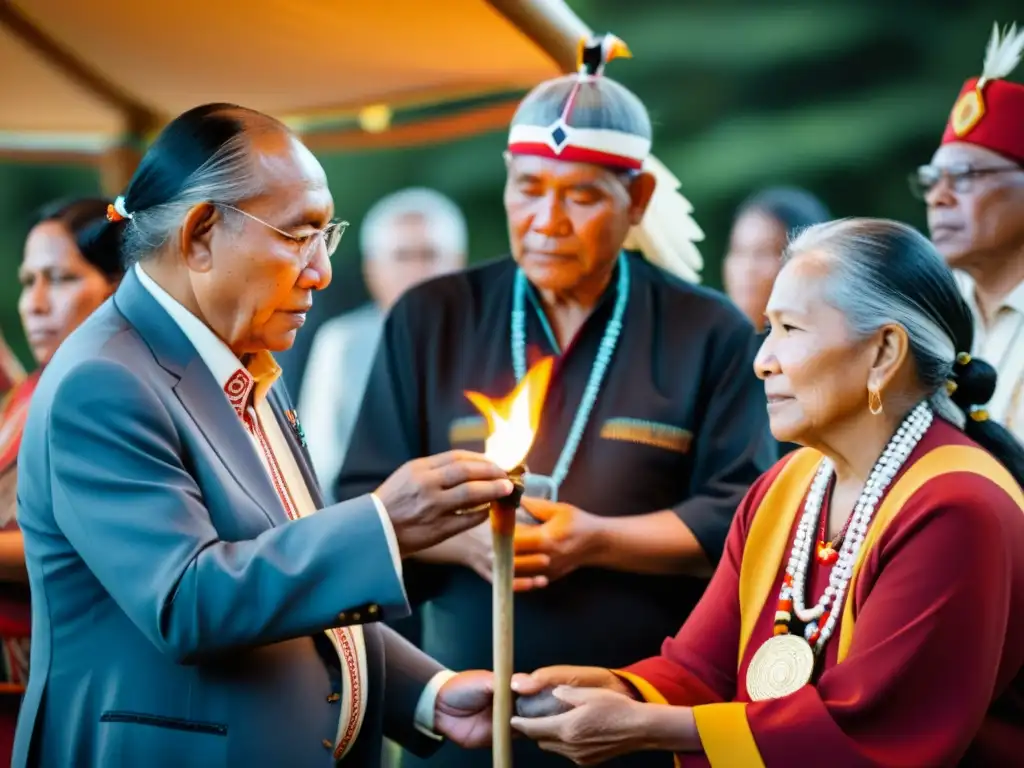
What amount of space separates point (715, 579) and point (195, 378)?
103 cm

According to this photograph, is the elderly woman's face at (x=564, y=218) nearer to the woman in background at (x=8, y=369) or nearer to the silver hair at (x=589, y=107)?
the silver hair at (x=589, y=107)

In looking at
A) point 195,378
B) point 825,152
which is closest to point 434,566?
point 195,378

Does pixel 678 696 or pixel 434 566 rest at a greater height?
pixel 434 566

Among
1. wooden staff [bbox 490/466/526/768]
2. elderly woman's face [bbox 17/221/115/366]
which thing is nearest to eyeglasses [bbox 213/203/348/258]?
wooden staff [bbox 490/466/526/768]

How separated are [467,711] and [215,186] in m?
1.02

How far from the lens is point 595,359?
3.23 meters

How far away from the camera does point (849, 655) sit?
2.28m

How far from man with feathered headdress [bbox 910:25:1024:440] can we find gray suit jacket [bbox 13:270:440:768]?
2087 millimetres

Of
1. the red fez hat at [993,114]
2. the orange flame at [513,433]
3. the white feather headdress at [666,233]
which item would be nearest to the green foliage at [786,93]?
the red fez hat at [993,114]

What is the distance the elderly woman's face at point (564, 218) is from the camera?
3158 millimetres

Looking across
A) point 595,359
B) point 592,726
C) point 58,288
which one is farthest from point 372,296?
point 592,726

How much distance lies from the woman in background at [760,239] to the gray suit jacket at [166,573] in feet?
8.14

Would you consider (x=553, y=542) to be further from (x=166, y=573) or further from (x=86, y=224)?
(x=86, y=224)

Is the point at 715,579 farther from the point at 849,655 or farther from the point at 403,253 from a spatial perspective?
the point at 403,253
